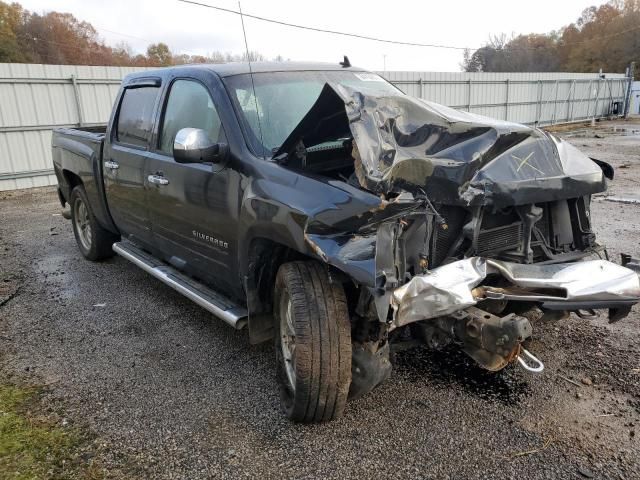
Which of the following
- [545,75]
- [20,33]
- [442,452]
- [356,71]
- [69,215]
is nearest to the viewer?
[442,452]

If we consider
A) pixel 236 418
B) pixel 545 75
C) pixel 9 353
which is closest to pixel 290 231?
pixel 236 418

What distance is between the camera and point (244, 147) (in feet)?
10.9

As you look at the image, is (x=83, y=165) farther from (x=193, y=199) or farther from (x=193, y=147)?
(x=193, y=147)

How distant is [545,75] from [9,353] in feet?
85.7

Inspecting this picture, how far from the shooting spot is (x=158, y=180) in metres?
4.09

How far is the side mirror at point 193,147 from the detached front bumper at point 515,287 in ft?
5.00

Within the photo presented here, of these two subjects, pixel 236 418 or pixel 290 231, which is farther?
pixel 236 418

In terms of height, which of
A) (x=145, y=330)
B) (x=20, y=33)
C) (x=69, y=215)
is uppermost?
(x=20, y=33)

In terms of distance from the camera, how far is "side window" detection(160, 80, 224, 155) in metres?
3.67

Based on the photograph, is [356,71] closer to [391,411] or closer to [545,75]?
[391,411]

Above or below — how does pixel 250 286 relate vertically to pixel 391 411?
above

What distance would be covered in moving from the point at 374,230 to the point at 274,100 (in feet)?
5.16

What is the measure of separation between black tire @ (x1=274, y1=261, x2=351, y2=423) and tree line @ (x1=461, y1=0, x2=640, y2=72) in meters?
57.4

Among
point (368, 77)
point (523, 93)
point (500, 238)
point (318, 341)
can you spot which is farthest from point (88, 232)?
point (523, 93)
